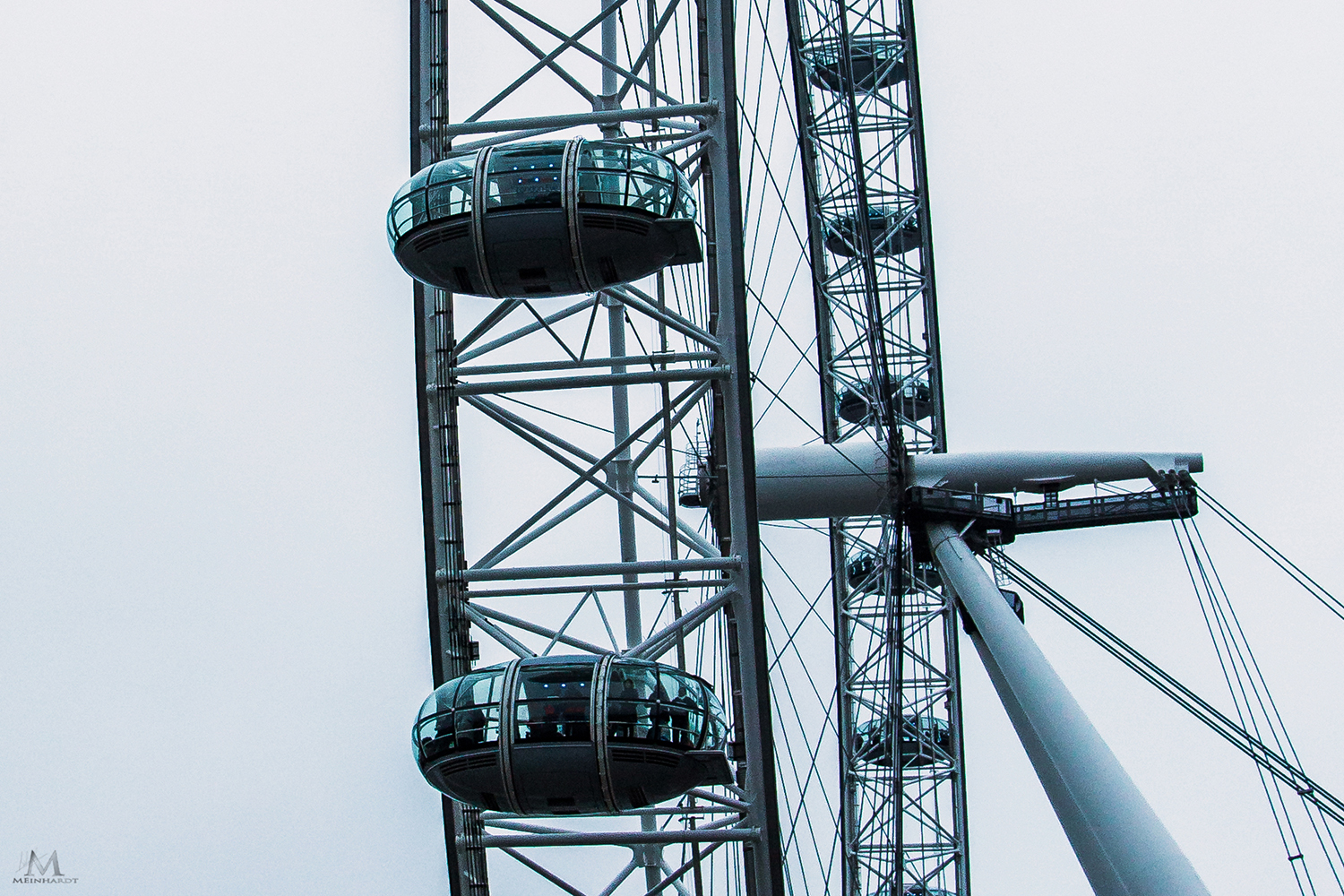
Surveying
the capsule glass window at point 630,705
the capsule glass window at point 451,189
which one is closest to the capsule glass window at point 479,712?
the capsule glass window at point 630,705

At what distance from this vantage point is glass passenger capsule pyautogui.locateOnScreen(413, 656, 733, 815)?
12.3 metres

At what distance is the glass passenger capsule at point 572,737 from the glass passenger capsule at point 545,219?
2961 millimetres

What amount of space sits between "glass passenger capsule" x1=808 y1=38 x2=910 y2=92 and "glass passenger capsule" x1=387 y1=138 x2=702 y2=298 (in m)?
11.0

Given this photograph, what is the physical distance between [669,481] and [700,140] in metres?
2.87

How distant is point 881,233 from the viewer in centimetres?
2494

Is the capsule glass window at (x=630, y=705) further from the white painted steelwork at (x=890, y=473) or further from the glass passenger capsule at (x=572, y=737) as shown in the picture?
the white painted steelwork at (x=890, y=473)

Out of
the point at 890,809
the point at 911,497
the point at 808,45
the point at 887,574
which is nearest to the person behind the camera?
the point at 911,497

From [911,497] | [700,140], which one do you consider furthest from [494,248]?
[911,497]

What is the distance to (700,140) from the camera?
558 inches

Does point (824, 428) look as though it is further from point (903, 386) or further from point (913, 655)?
point (913, 655)

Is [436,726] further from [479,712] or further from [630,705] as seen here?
[630,705]

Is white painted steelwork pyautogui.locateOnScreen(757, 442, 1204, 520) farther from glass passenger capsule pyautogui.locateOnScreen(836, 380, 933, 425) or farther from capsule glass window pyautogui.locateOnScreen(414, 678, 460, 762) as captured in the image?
capsule glass window pyautogui.locateOnScreen(414, 678, 460, 762)

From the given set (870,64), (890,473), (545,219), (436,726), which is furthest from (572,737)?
(870,64)

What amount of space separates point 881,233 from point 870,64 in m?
2.46
